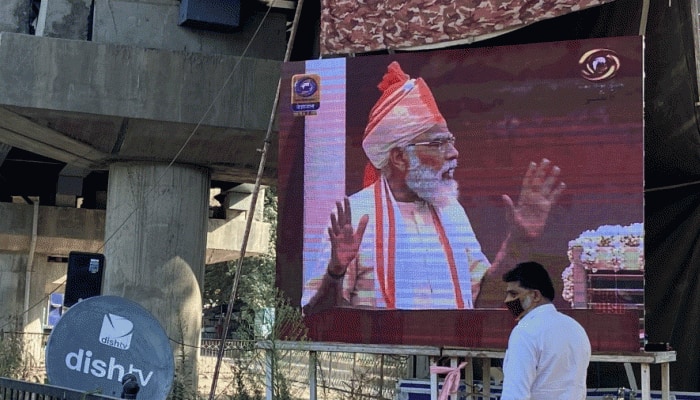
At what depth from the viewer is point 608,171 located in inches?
355

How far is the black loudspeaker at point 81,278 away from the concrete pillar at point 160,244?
3756mm

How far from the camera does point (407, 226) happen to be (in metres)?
9.82

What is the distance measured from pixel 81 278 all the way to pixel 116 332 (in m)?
2.84

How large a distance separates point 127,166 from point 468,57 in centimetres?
671

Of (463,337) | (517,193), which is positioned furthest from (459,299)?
(517,193)

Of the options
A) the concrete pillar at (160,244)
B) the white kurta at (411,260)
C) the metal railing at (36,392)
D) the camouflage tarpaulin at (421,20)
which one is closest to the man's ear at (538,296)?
the metal railing at (36,392)

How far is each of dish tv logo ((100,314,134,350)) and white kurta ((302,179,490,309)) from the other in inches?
124

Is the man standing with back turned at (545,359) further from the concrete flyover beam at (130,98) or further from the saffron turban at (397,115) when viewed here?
the concrete flyover beam at (130,98)

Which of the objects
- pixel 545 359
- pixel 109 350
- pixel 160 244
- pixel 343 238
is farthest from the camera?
pixel 160 244

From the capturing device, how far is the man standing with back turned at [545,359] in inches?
173

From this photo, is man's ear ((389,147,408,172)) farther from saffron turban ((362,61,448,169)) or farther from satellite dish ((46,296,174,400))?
satellite dish ((46,296,174,400))

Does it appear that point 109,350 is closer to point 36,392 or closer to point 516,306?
point 36,392

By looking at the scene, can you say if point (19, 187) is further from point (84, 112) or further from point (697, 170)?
point (697, 170)

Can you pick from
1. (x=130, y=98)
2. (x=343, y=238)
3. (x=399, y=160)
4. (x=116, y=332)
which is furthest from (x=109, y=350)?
(x=130, y=98)
